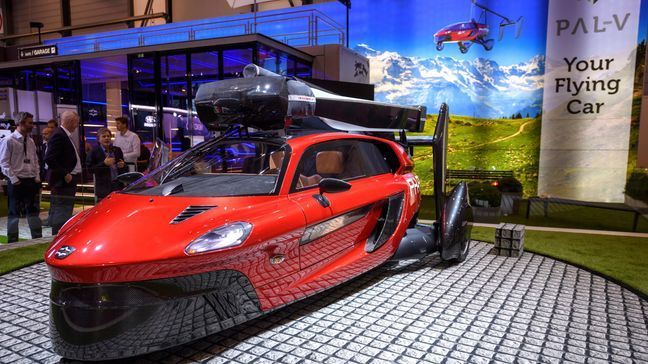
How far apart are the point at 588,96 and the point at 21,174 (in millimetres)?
9522

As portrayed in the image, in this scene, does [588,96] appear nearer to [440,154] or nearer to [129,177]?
[440,154]

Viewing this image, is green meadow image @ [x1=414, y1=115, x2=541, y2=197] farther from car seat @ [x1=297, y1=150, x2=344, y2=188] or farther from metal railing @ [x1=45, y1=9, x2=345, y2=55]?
car seat @ [x1=297, y1=150, x2=344, y2=188]

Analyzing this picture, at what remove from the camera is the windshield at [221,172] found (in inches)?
96.9

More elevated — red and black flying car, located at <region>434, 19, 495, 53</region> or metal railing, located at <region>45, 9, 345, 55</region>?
metal railing, located at <region>45, 9, 345, 55</region>

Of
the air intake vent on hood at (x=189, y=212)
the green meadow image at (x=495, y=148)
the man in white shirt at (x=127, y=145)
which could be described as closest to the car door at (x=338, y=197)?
the air intake vent on hood at (x=189, y=212)

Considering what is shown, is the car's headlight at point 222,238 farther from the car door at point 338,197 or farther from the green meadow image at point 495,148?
the green meadow image at point 495,148

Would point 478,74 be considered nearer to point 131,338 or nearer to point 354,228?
point 354,228

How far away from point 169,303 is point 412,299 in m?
1.86

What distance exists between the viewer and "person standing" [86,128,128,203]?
5.09m

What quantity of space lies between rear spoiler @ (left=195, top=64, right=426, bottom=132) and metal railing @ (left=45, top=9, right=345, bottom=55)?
7.01 meters

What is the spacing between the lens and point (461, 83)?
9906mm

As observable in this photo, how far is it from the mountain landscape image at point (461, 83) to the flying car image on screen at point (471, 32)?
380mm

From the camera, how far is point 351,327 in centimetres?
253

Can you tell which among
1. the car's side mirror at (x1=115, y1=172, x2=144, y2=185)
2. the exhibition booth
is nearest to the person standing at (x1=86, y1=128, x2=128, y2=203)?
the exhibition booth
